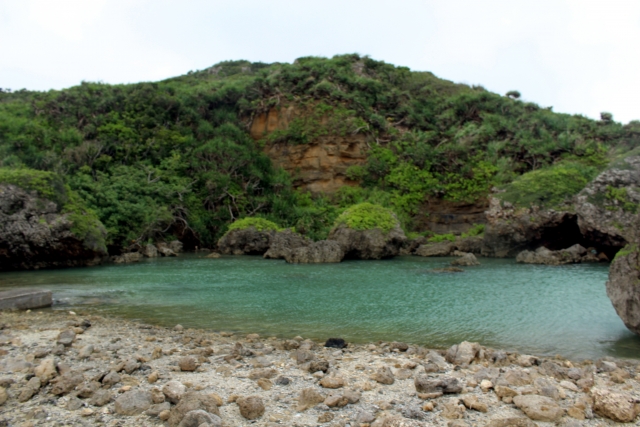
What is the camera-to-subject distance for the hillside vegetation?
2898 centimetres

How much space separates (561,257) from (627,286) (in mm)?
14698

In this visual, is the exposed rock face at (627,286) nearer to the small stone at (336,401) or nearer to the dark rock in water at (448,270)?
the small stone at (336,401)

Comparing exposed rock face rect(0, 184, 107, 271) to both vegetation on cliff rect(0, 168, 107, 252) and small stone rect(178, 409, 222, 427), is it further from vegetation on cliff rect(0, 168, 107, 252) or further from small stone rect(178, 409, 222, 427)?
small stone rect(178, 409, 222, 427)

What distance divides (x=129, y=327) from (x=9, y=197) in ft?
48.9

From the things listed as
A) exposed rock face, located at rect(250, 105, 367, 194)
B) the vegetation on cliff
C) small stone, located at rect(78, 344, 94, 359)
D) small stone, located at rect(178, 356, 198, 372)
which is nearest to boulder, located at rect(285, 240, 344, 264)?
the vegetation on cliff

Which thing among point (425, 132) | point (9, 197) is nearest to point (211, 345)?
point (9, 197)

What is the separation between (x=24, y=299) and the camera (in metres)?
11.4

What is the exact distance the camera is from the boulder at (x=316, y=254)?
A: 2288 centimetres

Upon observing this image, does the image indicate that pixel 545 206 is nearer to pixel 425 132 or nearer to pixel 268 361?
pixel 425 132

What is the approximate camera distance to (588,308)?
11117 millimetres

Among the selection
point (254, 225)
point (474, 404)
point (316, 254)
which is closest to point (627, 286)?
point (474, 404)

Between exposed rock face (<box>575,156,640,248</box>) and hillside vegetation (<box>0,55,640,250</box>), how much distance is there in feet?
10.7

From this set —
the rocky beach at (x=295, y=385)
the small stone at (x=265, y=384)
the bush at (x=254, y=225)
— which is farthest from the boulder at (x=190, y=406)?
the bush at (x=254, y=225)

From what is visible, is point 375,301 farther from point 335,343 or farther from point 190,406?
point 190,406
